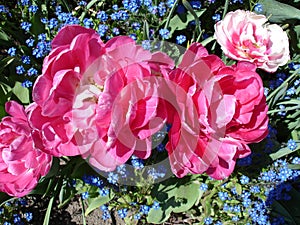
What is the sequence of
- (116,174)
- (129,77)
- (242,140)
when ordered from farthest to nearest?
(116,174), (242,140), (129,77)

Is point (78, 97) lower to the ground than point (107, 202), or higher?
higher

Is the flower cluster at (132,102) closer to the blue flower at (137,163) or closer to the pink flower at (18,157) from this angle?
the pink flower at (18,157)

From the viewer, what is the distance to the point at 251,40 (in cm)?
119

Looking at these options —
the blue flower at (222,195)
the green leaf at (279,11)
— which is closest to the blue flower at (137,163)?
the blue flower at (222,195)

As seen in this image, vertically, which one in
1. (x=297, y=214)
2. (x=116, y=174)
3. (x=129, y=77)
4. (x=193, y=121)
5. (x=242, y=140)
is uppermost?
(x=129, y=77)

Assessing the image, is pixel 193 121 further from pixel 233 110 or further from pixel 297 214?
pixel 297 214

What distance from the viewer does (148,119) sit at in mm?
806

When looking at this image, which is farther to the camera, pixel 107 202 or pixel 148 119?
pixel 107 202

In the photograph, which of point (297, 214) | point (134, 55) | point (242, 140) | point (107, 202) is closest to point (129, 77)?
point (134, 55)

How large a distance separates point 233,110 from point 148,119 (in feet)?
0.56

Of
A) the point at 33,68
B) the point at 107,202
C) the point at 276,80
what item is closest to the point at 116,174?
the point at 107,202

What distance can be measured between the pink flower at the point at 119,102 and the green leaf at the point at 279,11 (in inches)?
31.2

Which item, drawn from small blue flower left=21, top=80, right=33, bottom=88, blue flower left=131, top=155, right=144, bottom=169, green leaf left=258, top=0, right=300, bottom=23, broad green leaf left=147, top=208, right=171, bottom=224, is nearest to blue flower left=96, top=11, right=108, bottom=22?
small blue flower left=21, top=80, right=33, bottom=88

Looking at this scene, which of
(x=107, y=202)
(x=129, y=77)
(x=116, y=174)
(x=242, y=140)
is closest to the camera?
(x=129, y=77)
